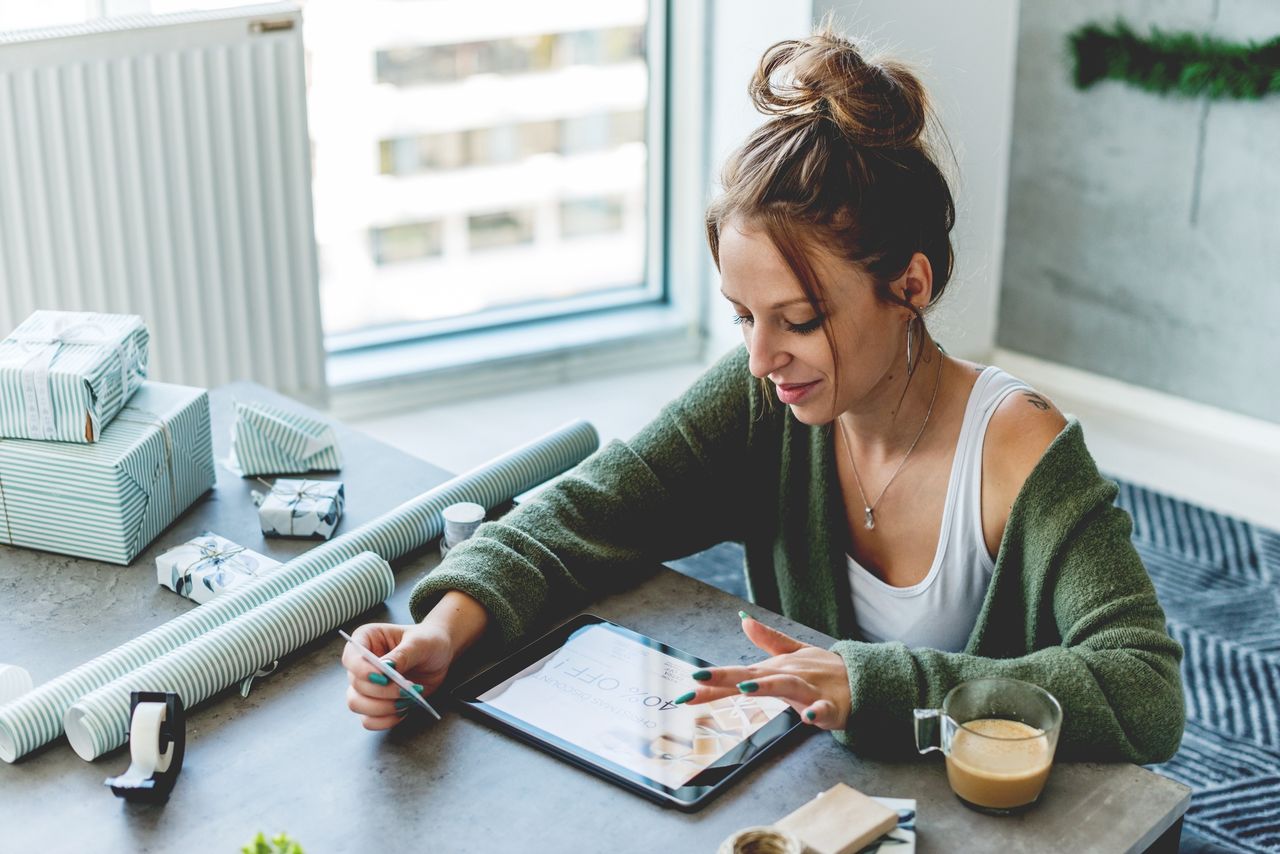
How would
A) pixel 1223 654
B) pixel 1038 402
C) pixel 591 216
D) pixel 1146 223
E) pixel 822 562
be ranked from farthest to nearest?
1. pixel 591 216
2. pixel 1146 223
3. pixel 1223 654
4. pixel 822 562
5. pixel 1038 402

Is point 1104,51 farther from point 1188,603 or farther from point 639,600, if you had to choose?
point 639,600

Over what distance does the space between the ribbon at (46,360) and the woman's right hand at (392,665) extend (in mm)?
456

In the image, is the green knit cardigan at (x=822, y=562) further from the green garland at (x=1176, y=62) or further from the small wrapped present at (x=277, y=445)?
the green garland at (x=1176, y=62)

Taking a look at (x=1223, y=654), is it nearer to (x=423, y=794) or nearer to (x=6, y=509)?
→ (x=423, y=794)

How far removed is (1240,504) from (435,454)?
6.09ft

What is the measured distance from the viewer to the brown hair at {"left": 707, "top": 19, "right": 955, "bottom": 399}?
1.43m

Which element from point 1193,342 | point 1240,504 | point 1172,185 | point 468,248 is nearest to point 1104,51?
point 1172,185

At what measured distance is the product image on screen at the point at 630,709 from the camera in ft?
4.19

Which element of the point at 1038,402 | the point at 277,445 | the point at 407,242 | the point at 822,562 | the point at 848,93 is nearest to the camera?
the point at 848,93

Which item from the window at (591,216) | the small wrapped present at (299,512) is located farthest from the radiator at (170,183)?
the small wrapped present at (299,512)

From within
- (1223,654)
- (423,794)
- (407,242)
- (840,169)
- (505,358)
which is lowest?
(1223,654)

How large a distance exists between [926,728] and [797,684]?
0.12 m

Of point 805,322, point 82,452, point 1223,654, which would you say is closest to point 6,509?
point 82,452

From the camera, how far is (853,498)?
166cm
